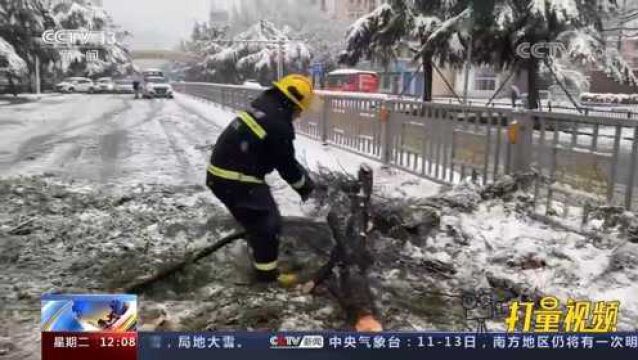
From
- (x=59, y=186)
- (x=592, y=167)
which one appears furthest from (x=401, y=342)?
(x=59, y=186)

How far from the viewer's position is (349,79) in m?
2.30

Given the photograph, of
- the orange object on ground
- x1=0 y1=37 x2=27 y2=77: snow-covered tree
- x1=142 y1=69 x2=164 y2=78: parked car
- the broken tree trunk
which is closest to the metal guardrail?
x1=142 y1=69 x2=164 y2=78: parked car

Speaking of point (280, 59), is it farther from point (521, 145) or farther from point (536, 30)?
point (521, 145)

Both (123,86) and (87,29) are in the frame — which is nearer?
(87,29)

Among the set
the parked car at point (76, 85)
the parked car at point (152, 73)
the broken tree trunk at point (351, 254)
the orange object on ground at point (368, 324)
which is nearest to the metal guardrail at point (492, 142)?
the parked car at point (152, 73)

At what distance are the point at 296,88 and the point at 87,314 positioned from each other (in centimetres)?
105

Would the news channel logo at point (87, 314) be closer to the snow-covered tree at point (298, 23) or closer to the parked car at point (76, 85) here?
the parked car at point (76, 85)

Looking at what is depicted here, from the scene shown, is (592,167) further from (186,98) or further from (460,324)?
(186,98)

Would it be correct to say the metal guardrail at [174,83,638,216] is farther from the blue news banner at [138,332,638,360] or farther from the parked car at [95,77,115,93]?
the blue news banner at [138,332,638,360]


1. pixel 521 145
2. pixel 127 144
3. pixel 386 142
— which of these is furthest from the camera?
pixel 386 142

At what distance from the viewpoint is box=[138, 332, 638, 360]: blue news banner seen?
5.18 ft

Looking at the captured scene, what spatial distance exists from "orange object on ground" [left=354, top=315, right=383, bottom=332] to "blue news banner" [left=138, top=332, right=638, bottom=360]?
0.79 ft

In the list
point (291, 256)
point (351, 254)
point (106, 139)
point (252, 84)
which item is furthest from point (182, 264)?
point (106, 139)

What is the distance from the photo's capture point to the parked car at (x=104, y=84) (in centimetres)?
223
